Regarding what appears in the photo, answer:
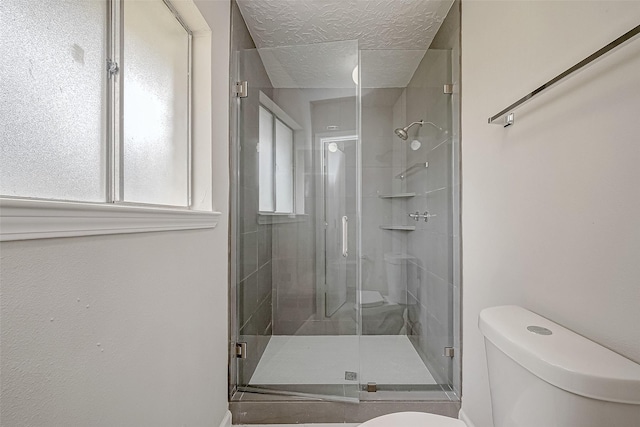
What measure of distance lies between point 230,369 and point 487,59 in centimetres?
Answer: 203

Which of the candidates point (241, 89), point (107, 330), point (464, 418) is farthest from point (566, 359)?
point (241, 89)

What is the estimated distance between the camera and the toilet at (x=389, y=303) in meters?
2.38

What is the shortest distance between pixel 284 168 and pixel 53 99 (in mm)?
1376

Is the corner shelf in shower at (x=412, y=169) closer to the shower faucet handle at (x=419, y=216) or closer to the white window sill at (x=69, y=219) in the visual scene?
the shower faucet handle at (x=419, y=216)

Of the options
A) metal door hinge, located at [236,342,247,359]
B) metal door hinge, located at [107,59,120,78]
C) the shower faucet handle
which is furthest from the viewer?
the shower faucet handle

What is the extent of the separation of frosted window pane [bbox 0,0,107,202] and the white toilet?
3.79ft

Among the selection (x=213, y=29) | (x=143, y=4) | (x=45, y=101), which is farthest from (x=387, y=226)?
(x=45, y=101)

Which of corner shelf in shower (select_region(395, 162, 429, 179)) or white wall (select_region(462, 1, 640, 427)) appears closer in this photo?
white wall (select_region(462, 1, 640, 427))

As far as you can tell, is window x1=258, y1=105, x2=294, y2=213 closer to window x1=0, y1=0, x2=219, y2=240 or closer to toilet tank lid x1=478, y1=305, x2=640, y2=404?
window x1=0, y1=0, x2=219, y2=240

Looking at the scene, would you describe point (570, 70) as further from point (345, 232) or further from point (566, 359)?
point (345, 232)

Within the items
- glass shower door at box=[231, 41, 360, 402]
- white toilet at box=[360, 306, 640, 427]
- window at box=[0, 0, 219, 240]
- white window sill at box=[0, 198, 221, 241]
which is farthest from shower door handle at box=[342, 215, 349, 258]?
white window sill at box=[0, 198, 221, 241]

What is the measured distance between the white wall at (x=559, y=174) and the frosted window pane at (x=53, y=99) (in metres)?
1.30

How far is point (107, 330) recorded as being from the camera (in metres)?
0.67

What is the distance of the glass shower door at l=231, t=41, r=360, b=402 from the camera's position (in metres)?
1.82
